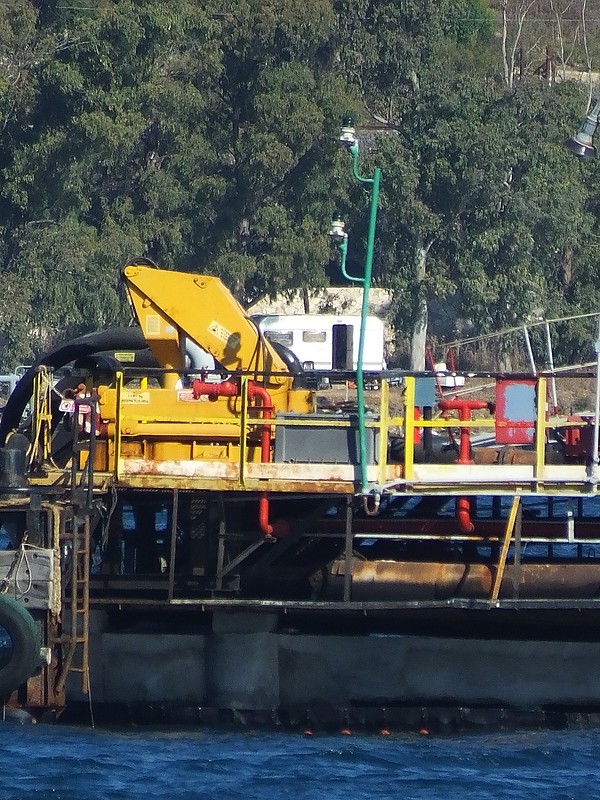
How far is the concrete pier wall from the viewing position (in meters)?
15.1

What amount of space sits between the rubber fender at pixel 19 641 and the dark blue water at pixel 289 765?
2.62 ft

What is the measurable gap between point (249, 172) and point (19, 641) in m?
38.9

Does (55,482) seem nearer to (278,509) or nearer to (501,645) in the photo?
(278,509)

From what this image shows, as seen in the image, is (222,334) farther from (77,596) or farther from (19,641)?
(19,641)

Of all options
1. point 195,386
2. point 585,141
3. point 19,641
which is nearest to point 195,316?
point 195,386

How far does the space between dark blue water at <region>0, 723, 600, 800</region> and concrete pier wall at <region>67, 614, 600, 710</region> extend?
1.41 feet

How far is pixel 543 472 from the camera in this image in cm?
1425

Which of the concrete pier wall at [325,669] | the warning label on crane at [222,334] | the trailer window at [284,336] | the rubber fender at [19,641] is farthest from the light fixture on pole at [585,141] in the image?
the trailer window at [284,336]

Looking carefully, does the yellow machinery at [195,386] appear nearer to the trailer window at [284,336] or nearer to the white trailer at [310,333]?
the trailer window at [284,336]

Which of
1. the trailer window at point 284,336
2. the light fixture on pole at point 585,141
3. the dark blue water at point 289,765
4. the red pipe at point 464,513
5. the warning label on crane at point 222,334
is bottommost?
the dark blue water at point 289,765

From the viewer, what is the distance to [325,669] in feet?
50.1

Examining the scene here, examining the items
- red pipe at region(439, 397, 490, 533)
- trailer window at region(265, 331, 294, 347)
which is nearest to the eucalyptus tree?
trailer window at region(265, 331, 294, 347)

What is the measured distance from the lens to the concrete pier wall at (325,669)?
595 inches

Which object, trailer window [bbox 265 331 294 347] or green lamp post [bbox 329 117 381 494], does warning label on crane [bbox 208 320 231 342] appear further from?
trailer window [bbox 265 331 294 347]
